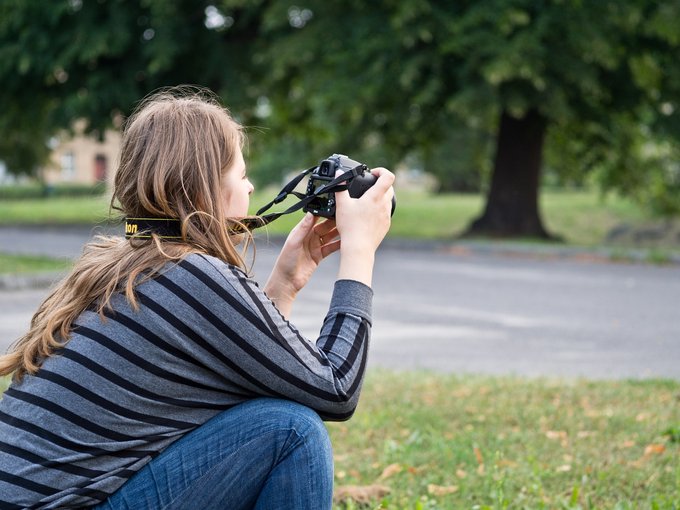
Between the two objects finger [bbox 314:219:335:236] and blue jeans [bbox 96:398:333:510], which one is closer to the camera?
A: blue jeans [bbox 96:398:333:510]

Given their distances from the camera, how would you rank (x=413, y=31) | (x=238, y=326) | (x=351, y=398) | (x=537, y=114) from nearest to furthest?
(x=238, y=326)
(x=351, y=398)
(x=413, y=31)
(x=537, y=114)

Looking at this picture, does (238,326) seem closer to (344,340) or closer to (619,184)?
(344,340)

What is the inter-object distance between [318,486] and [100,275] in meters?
0.67

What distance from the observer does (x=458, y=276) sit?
39.2 ft

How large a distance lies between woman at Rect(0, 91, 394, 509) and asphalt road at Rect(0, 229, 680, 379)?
2698mm

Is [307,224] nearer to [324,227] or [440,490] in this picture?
[324,227]

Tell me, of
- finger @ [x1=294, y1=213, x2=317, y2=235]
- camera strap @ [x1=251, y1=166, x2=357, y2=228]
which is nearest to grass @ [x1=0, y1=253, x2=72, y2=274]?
finger @ [x1=294, y1=213, x2=317, y2=235]

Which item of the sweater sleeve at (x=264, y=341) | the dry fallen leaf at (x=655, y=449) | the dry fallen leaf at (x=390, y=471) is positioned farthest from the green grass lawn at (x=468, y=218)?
the sweater sleeve at (x=264, y=341)

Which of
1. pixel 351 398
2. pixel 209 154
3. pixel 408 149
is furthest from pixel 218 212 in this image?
pixel 408 149

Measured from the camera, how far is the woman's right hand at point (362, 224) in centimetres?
237

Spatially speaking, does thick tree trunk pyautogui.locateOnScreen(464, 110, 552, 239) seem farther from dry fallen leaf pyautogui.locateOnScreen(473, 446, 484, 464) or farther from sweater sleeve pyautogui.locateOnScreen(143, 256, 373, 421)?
sweater sleeve pyautogui.locateOnScreen(143, 256, 373, 421)

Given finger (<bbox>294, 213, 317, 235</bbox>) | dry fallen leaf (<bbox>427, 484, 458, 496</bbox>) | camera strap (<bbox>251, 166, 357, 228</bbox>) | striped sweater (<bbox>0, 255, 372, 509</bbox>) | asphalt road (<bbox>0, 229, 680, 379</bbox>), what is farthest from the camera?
asphalt road (<bbox>0, 229, 680, 379</bbox>)

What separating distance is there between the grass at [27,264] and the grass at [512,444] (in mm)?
6095

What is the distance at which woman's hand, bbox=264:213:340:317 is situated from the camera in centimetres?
270
